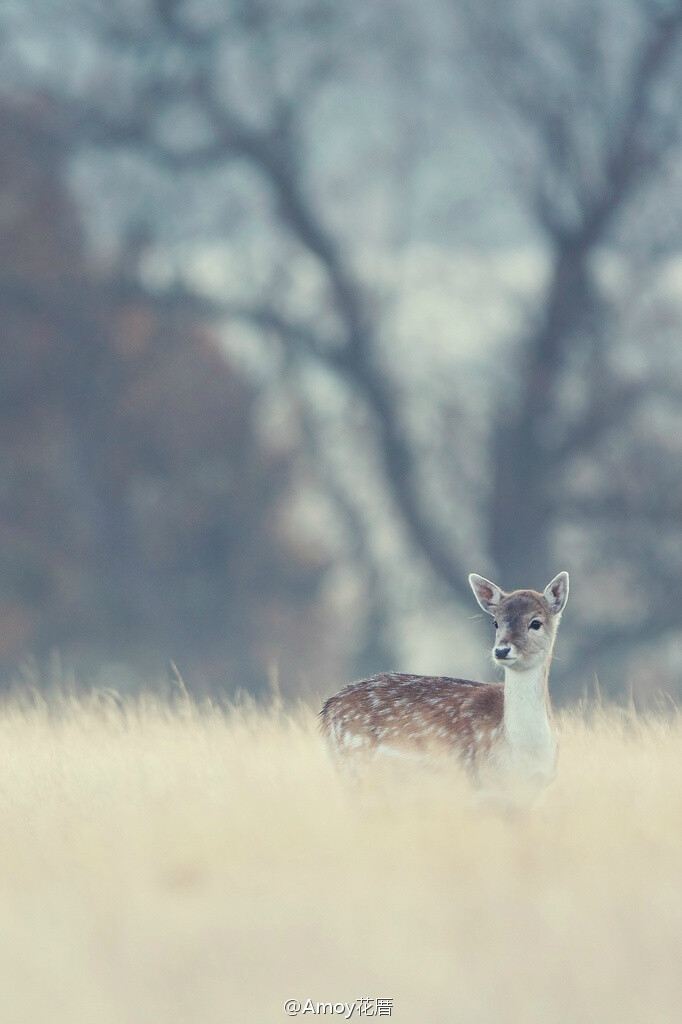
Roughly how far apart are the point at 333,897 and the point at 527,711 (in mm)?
1385

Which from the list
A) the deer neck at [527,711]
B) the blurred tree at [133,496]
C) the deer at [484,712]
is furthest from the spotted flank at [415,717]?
the blurred tree at [133,496]

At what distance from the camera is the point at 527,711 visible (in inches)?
252

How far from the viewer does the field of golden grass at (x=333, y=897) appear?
4.69m

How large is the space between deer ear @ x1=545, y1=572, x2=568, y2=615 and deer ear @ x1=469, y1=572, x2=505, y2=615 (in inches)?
8.8

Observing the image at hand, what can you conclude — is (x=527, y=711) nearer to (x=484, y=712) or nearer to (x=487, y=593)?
(x=484, y=712)

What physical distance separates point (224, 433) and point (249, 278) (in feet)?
5.44

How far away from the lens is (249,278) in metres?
15.0

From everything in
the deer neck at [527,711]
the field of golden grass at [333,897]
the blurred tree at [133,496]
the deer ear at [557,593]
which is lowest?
the field of golden grass at [333,897]

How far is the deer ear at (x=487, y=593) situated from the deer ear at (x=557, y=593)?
0.73 feet

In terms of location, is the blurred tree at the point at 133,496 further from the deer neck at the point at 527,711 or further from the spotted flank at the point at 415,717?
the deer neck at the point at 527,711

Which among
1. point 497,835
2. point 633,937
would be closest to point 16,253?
point 497,835

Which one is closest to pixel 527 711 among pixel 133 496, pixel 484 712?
pixel 484 712

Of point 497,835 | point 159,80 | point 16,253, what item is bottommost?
point 497,835

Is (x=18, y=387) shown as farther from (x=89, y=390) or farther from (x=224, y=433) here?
(x=224, y=433)
